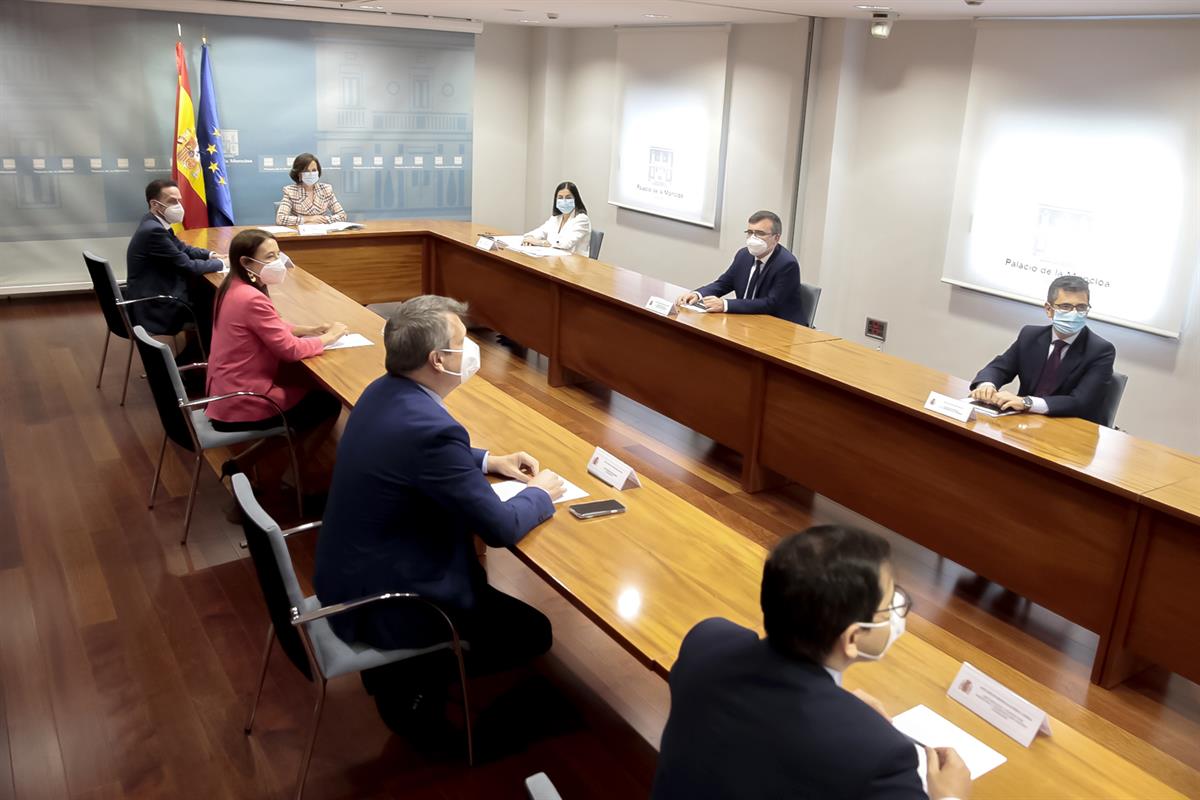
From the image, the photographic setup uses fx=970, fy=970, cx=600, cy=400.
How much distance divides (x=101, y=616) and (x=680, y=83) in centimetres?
630

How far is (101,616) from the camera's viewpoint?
3.33 meters

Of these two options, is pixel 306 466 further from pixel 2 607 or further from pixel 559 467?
pixel 559 467

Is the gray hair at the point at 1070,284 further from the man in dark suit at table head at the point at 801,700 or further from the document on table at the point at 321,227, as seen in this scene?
the document on table at the point at 321,227

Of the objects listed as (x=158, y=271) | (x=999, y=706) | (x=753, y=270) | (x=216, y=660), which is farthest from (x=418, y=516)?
(x=158, y=271)

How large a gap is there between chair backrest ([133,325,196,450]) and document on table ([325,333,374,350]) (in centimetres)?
68

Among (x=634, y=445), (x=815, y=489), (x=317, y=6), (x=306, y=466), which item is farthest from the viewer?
(x=317, y=6)

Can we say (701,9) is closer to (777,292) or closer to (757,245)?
(757,245)

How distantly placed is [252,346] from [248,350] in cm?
2

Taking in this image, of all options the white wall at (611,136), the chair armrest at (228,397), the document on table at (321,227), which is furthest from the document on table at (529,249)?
the chair armrest at (228,397)

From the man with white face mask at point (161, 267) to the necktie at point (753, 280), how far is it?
2919 mm

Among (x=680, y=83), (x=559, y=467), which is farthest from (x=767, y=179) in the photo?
(x=559, y=467)

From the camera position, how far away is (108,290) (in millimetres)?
4934

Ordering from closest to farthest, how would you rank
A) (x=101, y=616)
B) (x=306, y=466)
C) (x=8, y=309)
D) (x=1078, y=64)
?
1. (x=101, y=616)
2. (x=306, y=466)
3. (x=1078, y=64)
4. (x=8, y=309)

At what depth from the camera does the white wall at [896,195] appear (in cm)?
616
